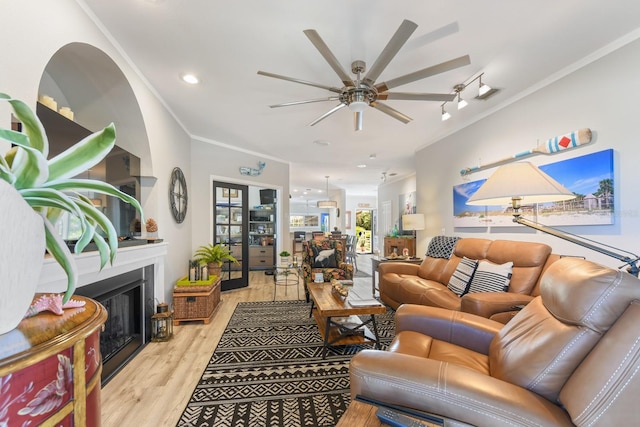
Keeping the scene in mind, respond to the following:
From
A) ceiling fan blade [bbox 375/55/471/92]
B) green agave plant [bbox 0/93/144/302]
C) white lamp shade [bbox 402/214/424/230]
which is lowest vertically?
white lamp shade [bbox 402/214/424/230]

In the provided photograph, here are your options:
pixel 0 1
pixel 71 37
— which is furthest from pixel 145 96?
pixel 0 1

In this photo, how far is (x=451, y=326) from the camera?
70.2 inches

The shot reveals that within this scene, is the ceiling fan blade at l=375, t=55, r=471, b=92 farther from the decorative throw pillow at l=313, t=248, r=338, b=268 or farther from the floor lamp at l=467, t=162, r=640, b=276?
the decorative throw pillow at l=313, t=248, r=338, b=268

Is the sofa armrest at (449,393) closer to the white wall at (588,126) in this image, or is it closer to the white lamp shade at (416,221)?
the white wall at (588,126)

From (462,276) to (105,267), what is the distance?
3456 millimetres

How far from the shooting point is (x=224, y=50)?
7.34 ft

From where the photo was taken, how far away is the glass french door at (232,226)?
4.98 metres

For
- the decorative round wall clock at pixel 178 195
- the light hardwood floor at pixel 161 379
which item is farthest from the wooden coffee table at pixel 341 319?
the decorative round wall clock at pixel 178 195

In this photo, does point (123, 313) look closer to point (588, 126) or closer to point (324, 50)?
point (324, 50)

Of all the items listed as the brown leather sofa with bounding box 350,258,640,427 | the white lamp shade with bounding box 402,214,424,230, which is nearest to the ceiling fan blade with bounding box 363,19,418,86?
the brown leather sofa with bounding box 350,258,640,427

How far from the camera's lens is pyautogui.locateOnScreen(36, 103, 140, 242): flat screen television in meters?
1.80

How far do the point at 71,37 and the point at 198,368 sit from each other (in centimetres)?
259

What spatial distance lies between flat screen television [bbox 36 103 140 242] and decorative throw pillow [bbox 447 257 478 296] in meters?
3.47

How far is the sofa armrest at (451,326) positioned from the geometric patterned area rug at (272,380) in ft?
2.36
